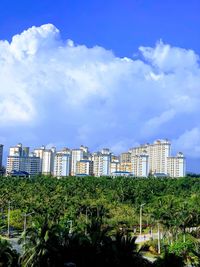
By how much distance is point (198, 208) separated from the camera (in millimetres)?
67812

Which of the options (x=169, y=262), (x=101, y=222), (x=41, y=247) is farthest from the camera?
(x=101, y=222)

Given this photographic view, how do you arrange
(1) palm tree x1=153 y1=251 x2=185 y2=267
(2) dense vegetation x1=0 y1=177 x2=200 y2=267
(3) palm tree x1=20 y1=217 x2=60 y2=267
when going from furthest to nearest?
(1) palm tree x1=153 y1=251 x2=185 y2=267, (2) dense vegetation x1=0 y1=177 x2=200 y2=267, (3) palm tree x1=20 y1=217 x2=60 y2=267

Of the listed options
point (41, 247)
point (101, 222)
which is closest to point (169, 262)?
point (101, 222)

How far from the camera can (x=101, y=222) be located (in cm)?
3934

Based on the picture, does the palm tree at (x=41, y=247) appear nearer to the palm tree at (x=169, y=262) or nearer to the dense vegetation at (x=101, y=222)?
the dense vegetation at (x=101, y=222)

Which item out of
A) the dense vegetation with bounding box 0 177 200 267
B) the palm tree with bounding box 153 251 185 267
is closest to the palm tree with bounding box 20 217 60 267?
the dense vegetation with bounding box 0 177 200 267

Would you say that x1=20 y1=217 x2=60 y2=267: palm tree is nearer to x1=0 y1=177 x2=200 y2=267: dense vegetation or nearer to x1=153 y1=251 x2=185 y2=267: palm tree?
x1=0 y1=177 x2=200 y2=267: dense vegetation

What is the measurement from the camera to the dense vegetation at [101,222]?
3419 cm

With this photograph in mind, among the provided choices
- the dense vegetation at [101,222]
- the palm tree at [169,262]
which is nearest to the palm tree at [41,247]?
the dense vegetation at [101,222]

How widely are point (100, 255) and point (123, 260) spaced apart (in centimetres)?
204

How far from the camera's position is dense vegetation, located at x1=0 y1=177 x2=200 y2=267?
34.2 metres

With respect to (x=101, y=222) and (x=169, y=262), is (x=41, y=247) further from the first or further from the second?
(x=169, y=262)

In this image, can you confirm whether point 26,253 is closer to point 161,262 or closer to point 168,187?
point 161,262

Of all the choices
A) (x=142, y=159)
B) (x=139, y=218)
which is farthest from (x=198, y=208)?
(x=142, y=159)
